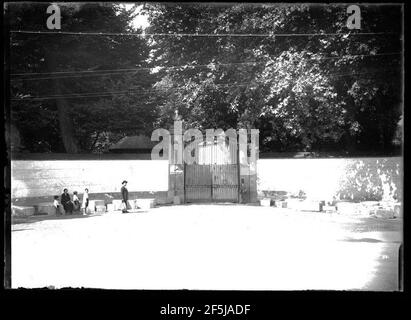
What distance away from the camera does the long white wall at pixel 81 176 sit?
11008 millimetres

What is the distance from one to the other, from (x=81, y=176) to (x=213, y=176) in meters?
4.24

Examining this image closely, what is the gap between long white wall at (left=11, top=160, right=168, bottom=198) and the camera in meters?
11.0

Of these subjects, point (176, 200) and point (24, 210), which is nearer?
point (24, 210)

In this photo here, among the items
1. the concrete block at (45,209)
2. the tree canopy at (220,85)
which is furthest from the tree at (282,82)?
the concrete block at (45,209)

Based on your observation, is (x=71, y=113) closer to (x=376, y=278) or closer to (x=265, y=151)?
(x=265, y=151)

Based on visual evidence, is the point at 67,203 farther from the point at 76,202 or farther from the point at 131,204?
the point at 131,204

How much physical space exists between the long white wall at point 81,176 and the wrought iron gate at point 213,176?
133cm

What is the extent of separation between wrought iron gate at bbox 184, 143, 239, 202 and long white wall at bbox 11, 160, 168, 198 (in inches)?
52.3

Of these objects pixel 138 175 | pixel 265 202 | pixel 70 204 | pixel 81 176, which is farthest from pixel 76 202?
pixel 265 202

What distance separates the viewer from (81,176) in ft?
39.0

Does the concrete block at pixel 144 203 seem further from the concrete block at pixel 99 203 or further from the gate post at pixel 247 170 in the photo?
the gate post at pixel 247 170

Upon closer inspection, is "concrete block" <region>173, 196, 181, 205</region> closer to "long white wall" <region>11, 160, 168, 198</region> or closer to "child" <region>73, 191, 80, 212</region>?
"long white wall" <region>11, 160, 168, 198</region>
